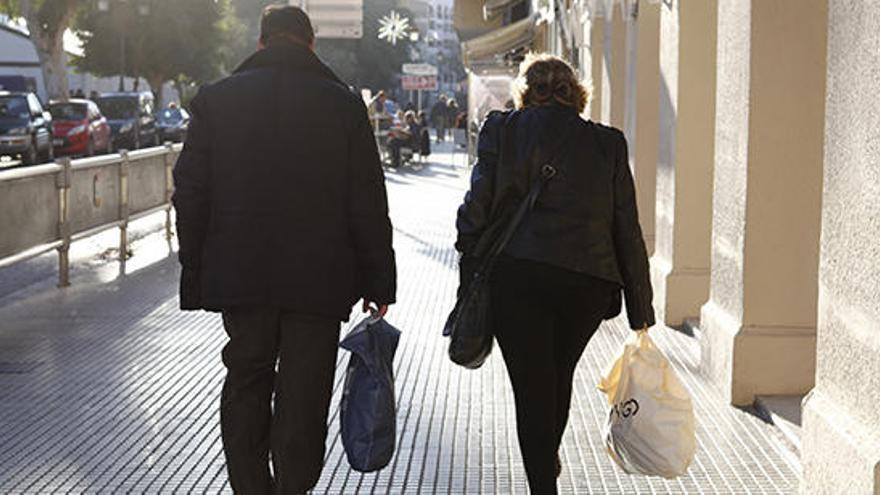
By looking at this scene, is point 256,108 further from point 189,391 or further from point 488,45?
point 488,45

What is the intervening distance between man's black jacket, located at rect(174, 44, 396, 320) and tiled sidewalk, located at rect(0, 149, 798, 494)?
1416 millimetres

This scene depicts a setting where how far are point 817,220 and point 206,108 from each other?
4.23 m

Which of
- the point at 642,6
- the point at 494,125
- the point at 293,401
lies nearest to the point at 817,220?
the point at 494,125

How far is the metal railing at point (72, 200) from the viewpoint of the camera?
42.5 feet

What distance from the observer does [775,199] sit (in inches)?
358

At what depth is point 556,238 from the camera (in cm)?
600

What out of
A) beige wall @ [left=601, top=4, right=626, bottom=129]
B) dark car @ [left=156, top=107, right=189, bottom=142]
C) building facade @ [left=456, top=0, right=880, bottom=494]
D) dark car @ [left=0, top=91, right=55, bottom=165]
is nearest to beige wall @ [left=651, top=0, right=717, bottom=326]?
building facade @ [left=456, top=0, right=880, bottom=494]

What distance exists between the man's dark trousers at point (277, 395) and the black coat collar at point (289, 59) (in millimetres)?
822

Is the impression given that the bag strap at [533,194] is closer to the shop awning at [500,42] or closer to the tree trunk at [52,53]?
the shop awning at [500,42]

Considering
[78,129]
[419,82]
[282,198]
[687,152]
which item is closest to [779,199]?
[687,152]

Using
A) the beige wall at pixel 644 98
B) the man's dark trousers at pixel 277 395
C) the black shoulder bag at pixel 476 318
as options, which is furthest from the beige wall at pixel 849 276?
the beige wall at pixel 644 98

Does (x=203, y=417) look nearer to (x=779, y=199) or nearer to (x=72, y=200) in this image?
(x=779, y=199)

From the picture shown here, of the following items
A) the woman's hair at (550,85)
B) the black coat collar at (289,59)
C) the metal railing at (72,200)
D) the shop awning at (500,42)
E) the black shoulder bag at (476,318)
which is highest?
the shop awning at (500,42)

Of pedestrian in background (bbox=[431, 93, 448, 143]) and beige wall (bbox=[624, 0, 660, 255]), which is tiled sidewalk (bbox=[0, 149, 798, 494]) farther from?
pedestrian in background (bbox=[431, 93, 448, 143])
